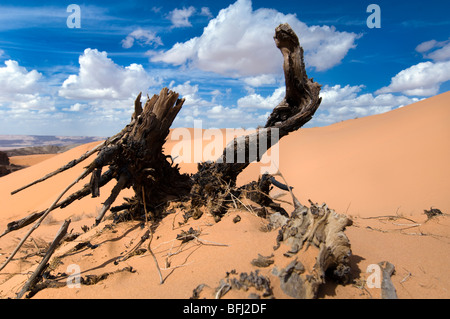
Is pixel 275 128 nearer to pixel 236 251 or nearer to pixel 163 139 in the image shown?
pixel 163 139

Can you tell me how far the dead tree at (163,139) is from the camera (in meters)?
3.14

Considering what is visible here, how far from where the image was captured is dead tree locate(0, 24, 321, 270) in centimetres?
314

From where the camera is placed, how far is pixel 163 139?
11.9 ft

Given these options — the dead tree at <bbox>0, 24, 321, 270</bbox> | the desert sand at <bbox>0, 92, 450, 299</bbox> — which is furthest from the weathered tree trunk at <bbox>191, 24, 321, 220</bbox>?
the desert sand at <bbox>0, 92, 450, 299</bbox>

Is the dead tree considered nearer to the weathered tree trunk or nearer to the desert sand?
the weathered tree trunk

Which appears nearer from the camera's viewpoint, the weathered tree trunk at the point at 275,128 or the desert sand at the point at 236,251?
the desert sand at the point at 236,251

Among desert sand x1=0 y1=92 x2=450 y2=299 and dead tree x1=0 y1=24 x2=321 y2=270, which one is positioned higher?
dead tree x1=0 y1=24 x2=321 y2=270

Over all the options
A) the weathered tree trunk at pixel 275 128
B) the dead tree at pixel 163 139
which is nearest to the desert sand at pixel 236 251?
the dead tree at pixel 163 139

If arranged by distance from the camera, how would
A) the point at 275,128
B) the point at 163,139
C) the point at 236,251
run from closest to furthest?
the point at 236,251 < the point at 275,128 < the point at 163,139

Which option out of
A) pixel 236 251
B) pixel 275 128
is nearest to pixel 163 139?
pixel 275 128

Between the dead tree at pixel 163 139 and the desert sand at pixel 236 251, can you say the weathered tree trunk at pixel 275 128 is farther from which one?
the desert sand at pixel 236 251
